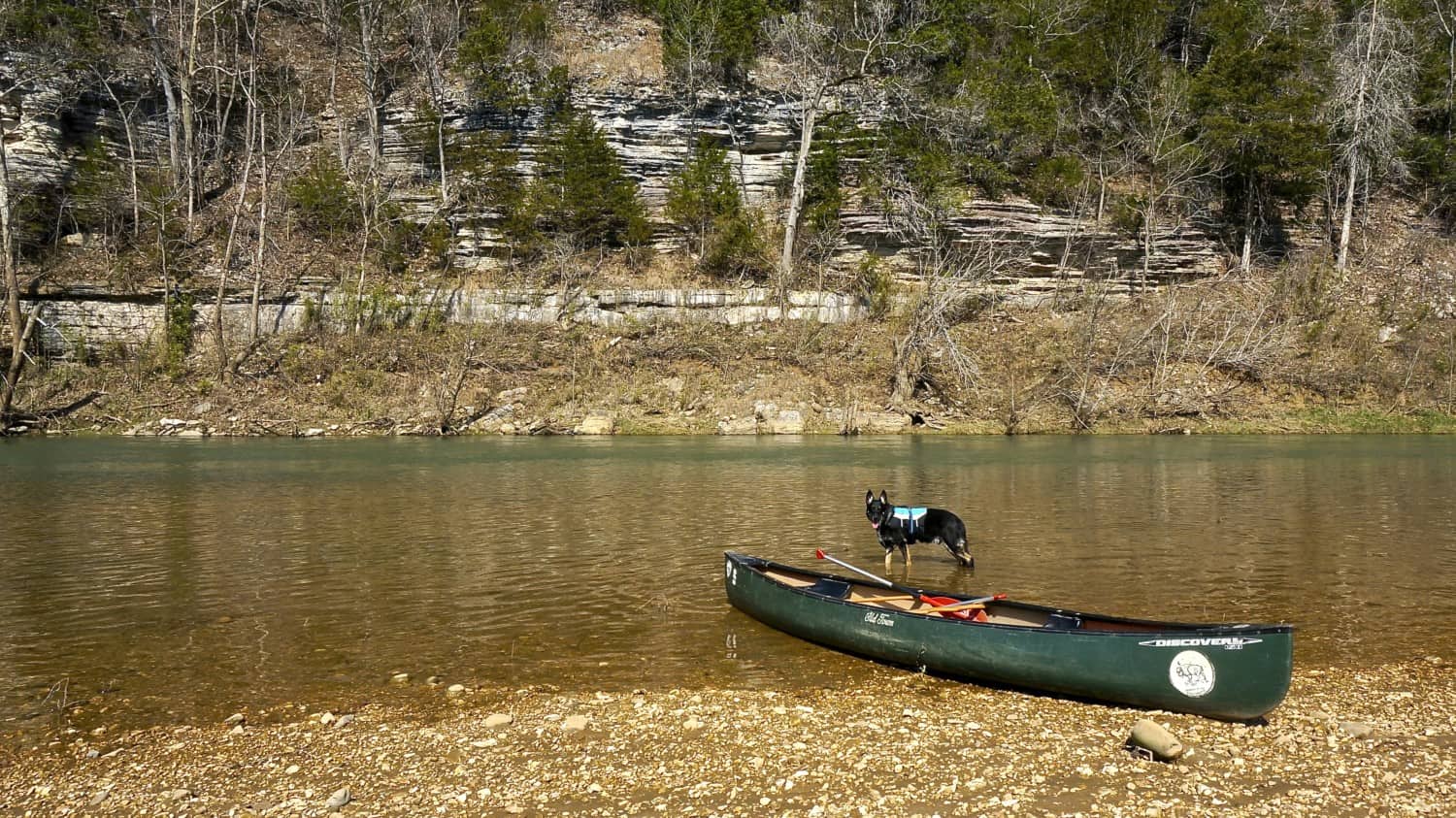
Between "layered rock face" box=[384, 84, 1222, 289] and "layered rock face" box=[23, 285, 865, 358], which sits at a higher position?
"layered rock face" box=[384, 84, 1222, 289]

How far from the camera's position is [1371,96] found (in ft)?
154

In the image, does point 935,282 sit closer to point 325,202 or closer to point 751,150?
point 751,150

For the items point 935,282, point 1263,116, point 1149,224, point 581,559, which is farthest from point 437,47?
point 581,559

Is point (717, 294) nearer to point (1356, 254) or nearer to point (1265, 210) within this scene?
point (1265, 210)

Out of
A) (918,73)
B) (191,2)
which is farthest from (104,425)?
(918,73)

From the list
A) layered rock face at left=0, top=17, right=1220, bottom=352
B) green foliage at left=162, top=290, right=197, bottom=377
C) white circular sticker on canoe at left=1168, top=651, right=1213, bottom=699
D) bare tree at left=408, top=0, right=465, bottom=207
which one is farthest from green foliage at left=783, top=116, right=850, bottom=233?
white circular sticker on canoe at left=1168, top=651, right=1213, bottom=699

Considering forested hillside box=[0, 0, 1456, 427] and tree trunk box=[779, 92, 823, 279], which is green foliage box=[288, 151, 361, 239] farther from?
tree trunk box=[779, 92, 823, 279]

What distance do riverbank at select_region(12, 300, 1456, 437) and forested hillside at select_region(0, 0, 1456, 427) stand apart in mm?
1226

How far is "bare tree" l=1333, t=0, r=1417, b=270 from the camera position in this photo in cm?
4575

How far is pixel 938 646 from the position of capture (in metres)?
8.30

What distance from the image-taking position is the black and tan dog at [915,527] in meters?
12.5

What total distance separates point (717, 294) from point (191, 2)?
34.9 metres

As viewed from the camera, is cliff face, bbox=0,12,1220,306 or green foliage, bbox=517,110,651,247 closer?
cliff face, bbox=0,12,1220,306

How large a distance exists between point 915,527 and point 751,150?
4320cm
